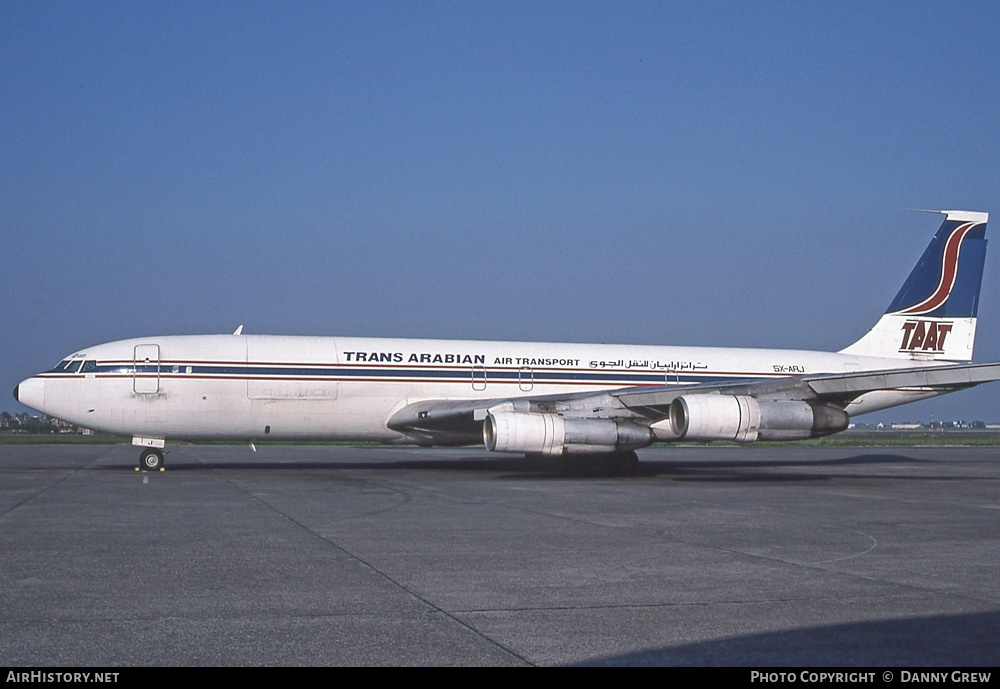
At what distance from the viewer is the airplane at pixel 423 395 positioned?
2305cm

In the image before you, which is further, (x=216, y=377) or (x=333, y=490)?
(x=216, y=377)

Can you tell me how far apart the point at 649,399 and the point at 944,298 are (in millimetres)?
12416

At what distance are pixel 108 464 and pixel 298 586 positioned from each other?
22908 millimetres

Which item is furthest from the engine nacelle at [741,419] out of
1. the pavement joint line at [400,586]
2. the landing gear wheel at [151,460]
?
the landing gear wheel at [151,460]

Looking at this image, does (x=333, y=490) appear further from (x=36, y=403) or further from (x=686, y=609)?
(x=686, y=609)

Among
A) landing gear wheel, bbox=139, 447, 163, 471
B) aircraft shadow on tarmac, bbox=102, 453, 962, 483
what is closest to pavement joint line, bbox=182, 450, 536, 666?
landing gear wheel, bbox=139, 447, 163, 471

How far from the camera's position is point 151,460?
964 inches

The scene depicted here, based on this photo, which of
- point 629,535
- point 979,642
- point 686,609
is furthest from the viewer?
point 629,535

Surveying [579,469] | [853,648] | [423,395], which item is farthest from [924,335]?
[853,648]

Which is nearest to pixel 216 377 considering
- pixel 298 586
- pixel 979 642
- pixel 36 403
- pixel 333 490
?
pixel 36 403

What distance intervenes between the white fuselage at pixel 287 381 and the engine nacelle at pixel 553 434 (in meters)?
3.66

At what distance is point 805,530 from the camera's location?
12969mm

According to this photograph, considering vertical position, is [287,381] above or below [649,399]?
above

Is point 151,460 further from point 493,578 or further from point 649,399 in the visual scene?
point 493,578
